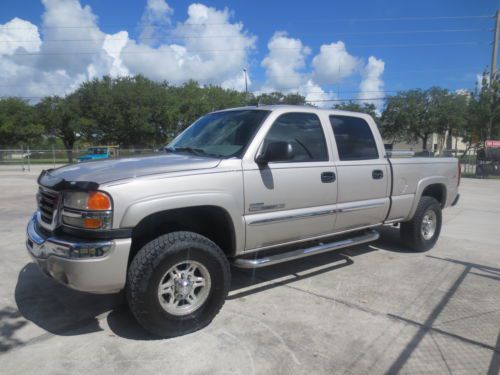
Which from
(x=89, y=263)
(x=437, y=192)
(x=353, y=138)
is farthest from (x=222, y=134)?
(x=437, y=192)

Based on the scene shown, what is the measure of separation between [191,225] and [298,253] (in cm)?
116

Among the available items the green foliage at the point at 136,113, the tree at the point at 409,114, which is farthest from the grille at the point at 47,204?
the tree at the point at 409,114

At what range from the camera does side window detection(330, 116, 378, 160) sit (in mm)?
4656

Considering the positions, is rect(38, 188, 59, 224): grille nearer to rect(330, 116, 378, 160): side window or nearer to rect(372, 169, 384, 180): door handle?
rect(330, 116, 378, 160): side window

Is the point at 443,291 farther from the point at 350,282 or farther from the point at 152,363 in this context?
the point at 152,363

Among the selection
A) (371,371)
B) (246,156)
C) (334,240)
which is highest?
(246,156)

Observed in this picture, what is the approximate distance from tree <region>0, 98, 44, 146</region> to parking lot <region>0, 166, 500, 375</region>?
50.5 metres

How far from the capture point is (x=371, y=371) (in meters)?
2.86

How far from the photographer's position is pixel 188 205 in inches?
128

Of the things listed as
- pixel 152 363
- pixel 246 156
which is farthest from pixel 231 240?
pixel 152 363

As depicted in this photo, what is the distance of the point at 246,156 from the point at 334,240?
1.92 meters

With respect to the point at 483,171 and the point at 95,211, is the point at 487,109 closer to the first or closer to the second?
the point at 483,171

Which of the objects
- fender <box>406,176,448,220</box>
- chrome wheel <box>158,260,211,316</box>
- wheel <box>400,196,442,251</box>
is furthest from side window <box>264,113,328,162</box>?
wheel <box>400,196,442,251</box>

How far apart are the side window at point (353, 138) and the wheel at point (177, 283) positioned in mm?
2062
